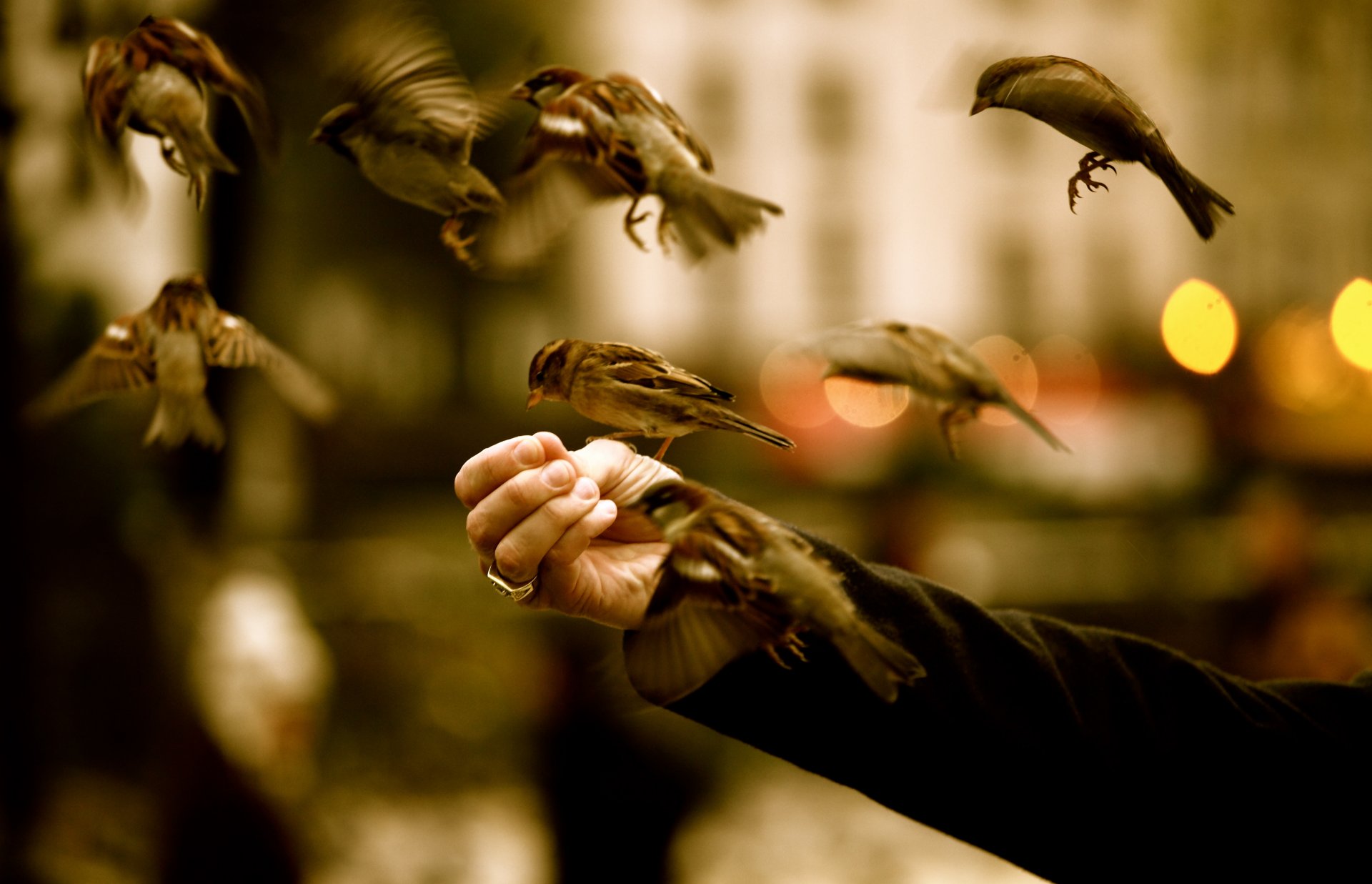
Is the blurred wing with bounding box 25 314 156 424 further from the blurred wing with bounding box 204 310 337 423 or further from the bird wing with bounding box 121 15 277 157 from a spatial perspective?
the bird wing with bounding box 121 15 277 157

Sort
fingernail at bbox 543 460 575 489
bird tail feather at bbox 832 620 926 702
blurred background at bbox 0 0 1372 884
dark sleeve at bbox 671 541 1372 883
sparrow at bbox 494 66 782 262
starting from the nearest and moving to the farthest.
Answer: bird tail feather at bbox 832 620 926 702, sparrow at bbox 494 66 782 262, fingernail at bbox 543 460 575 489, dark sleeve at bbox 671 541 1372 883, blurred background at bbox 0 0 1372 884

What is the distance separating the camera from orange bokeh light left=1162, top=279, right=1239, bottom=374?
1441 mm

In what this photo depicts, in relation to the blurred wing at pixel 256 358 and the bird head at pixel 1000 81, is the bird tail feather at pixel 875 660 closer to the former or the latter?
the bird head at pixel 1000 81

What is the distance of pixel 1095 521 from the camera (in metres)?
12.7

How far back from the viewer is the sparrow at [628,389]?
1.29 m

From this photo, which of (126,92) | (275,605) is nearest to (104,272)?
(275,605)

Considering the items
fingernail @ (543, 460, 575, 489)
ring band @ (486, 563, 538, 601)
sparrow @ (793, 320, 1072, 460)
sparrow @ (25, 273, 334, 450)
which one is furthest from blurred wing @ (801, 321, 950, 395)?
sparrow @ (25, 273, 334, 450)

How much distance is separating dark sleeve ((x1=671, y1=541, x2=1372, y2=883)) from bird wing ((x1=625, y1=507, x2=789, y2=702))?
1.57 ft

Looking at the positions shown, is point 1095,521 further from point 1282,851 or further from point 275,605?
point 1282,851

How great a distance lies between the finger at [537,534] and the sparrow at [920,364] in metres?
0.42

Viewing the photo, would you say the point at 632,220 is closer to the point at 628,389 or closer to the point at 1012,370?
the point at 628,389

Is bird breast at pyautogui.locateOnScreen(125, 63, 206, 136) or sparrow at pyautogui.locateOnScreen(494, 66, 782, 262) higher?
sparrow at pyautogui.locateOnScreen(494, 66, 782, 262)

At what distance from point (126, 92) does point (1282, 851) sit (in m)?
2.13

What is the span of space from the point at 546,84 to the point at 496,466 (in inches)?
19.3
